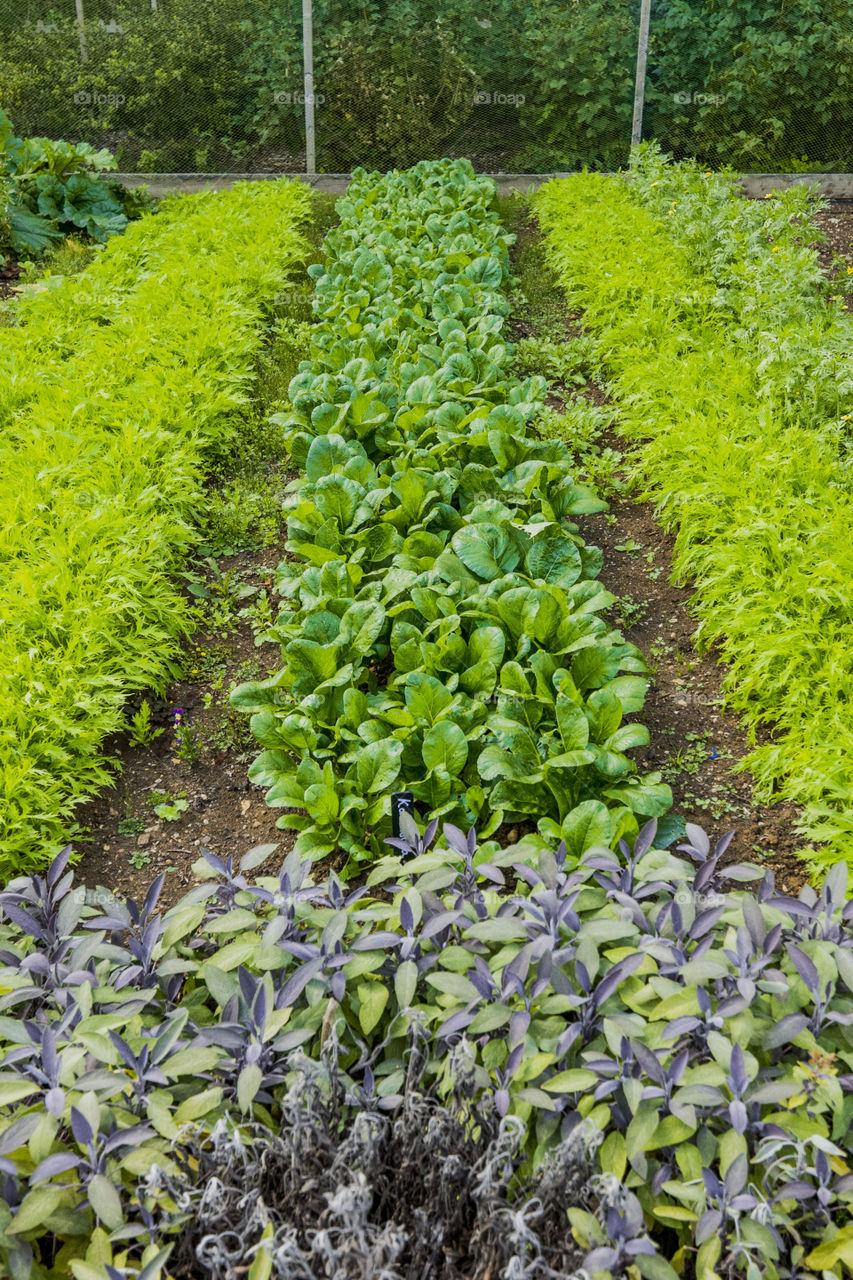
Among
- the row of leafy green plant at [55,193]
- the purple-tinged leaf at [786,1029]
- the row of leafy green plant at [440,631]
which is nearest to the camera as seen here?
the purple-tinged leaf at [786,1029]

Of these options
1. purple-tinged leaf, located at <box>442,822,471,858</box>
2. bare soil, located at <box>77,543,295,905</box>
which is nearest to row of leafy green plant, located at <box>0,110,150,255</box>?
bare soil, located at <box>77,543,295,905</box>

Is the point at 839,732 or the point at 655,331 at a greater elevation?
the point at 655,331

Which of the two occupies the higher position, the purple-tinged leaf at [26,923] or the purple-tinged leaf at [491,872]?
the purple-tinged leaf at [491,872]

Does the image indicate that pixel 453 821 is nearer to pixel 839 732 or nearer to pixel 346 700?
pixel 346 700

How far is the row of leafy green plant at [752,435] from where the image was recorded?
2996 millimetres

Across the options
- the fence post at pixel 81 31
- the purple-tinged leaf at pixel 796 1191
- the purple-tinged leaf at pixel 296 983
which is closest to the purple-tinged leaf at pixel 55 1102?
the purple-tinged leaf at pixel 296 983

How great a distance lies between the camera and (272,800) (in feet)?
8.64

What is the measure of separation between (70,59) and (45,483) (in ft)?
28.1

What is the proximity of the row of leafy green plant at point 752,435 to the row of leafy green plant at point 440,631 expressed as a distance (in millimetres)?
460

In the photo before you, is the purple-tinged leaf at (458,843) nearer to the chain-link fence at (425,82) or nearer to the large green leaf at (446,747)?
the large green leaf at (446,747)

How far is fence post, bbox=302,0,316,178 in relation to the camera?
1022 centimetres

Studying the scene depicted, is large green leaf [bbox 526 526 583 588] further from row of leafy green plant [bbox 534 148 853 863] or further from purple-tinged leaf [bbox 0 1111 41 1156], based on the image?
purple-tinged leaf [bbox 0 1111 41 1156]

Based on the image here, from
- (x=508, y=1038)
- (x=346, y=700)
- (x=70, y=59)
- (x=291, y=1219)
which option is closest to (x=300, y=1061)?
(x=291, y=1219)

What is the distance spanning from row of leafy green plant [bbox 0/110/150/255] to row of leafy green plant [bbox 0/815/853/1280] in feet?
25.6
